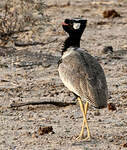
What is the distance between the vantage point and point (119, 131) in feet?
21.5

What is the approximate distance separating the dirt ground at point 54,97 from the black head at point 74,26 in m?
1.00

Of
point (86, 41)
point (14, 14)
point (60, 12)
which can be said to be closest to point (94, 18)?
point (60, 12)

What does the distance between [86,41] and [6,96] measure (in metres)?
4.21

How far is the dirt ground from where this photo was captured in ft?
20.5

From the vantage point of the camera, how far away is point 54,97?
325 inches

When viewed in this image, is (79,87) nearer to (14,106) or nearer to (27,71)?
(14,106)

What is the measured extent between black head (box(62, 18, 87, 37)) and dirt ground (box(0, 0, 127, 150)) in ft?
3.27

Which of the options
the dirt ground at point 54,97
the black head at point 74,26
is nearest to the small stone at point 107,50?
the dirt ground at point 54,97

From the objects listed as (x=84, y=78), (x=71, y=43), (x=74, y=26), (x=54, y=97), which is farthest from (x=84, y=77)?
(x=54, y=97)

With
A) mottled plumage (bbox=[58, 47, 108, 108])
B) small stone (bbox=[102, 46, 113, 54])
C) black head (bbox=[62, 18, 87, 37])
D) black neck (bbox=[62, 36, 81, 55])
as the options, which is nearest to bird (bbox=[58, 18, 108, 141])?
mottled plumage (bbox=[58, 47, 108, 108])

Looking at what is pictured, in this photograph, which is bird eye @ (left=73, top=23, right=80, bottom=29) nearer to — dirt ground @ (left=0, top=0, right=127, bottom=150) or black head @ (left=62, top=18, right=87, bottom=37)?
black head @ (left=62, top=18, right=87, bottom=37)

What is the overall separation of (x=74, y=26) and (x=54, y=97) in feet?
5.11

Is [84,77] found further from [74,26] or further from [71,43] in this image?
[74,26]

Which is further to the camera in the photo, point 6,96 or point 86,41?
point 86,41
